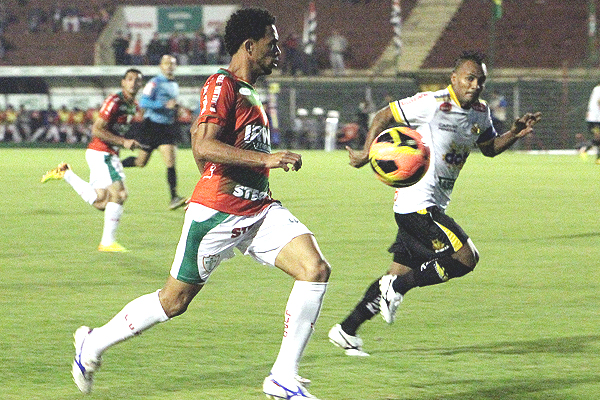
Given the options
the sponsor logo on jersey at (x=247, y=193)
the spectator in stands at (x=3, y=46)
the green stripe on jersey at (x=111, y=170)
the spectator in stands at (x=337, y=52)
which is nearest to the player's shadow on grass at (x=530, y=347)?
the sponsor logo on jersey at (x=247, y=193)

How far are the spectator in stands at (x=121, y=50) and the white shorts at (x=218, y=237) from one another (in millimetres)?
39364

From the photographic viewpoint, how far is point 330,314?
7.76 metres

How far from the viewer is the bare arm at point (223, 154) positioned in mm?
4949

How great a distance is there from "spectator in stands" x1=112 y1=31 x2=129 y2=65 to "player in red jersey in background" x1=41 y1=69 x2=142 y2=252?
32.2 meters

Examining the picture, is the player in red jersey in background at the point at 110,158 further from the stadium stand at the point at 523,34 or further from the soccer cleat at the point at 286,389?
the stadium stand at the point at 523,34

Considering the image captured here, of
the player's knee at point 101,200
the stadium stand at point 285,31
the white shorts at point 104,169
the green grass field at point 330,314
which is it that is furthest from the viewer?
the stadium stand at point 285,31

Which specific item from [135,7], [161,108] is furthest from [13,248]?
[135,7]

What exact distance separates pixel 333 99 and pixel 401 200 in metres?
33.2

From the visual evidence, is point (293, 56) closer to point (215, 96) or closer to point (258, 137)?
point (258, 137)

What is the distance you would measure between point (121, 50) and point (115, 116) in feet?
108

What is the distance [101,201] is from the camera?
1222cm

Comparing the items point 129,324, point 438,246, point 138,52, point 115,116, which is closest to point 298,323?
point 129,324

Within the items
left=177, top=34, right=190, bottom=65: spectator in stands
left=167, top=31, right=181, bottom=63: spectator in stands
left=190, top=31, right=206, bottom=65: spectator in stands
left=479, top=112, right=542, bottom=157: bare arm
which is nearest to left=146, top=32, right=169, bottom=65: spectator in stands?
left=167, top=31, right=181, bottom=63: spectator in stands

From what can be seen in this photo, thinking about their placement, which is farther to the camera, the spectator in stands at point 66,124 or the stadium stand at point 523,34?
the stadium stand at point 523,34
